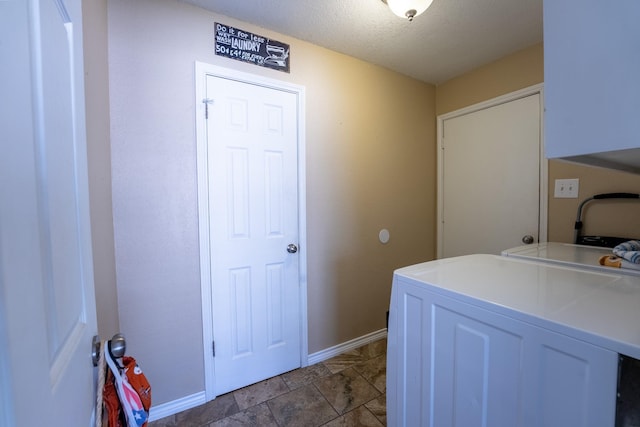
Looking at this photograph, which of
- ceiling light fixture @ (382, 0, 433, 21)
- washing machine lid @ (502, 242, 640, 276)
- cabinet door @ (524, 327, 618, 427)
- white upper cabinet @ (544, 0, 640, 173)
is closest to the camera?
white upper cabinet @ (544, 0, 640, 173)

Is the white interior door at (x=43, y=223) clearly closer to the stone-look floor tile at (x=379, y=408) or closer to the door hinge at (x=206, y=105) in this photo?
the door hinge at (x=206, y=105)

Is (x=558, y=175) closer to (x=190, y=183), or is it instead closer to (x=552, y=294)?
(x=552, y=294)

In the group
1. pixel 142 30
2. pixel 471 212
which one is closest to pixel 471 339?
pixel 471 212

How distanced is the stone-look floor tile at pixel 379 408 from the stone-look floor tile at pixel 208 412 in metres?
0.83

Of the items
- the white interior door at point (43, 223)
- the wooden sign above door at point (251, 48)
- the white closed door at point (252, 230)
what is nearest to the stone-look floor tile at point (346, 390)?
the white closed door at point (252, 230)

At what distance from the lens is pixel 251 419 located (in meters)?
1.52

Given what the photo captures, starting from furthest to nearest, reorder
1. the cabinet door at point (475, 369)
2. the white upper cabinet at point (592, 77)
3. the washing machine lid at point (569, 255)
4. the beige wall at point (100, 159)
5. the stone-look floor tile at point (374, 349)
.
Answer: the stone-look floor tile at point (374, 349)
the washing machine lid at point (569, 255)
the beige wall at point (100, 159)
the cabinet door at point (475, 369)
the white upper cabinet at point (592, 77)

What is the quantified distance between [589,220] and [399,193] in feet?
4.40

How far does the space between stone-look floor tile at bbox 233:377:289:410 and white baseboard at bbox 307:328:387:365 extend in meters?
0.30

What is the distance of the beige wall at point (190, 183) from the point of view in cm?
142

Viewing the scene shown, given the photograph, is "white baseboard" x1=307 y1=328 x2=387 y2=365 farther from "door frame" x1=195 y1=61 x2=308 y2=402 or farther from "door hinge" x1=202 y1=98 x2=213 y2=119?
"door hinge" x1=202 y1=98 x2=213 y2=119

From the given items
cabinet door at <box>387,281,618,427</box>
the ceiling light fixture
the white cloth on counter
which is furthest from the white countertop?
the ceiling light fixture

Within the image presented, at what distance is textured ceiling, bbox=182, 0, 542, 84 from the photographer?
158 cm

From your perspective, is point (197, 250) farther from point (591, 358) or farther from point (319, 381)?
point (591, 358)
